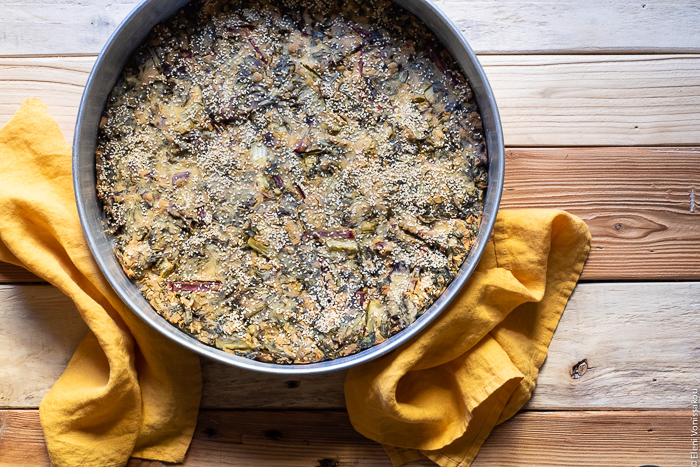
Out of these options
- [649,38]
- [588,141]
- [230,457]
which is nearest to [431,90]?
[588,141]

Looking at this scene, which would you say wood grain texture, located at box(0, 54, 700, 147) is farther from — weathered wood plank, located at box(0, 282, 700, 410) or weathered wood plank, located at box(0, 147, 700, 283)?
weathered wood plank, located at box(0, 282, 700, 410)

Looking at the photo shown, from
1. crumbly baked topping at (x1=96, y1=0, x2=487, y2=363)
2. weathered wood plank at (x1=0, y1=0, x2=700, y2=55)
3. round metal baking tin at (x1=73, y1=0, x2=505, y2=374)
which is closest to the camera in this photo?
round metal baking tin at (x1=73, y1=0, x2=505, y2=374)

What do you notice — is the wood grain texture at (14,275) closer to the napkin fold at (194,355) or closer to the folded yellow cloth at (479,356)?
the napkin fold at (194,355)

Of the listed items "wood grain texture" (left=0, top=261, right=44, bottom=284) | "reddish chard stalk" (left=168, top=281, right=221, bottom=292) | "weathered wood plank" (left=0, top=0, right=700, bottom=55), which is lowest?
"wood grain texture" (left=0, top=261, right=44, bottom=284)

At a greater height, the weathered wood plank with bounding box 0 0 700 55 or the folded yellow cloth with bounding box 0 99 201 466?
the weathered wood plank with bounding box 0 0 700 55

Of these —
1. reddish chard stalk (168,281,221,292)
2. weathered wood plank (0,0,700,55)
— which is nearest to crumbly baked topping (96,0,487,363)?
reddish chard stalk (168,281,221,292)

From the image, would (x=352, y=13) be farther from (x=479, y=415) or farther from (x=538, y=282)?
(x=479, y=415)
